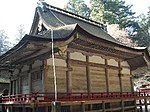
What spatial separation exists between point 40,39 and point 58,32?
5.70ft

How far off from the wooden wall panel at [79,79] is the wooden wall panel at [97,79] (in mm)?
855

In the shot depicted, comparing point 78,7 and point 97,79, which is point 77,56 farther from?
point 78,7

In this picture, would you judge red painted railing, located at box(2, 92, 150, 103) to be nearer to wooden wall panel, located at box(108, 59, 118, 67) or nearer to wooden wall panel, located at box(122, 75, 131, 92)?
wooden wall panel, located at box(122, 75, 131, 92)

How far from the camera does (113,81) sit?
737 inches

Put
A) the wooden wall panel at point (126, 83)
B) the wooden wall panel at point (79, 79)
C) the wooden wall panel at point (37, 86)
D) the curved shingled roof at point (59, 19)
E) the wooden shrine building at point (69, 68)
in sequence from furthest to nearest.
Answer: the wooden wall panel at point (126, 83) < the curved shingled roof at point (59, 19) < the wooden wall panel at point (79, 79) < the wooden wall panel at point (37, 86) < the wooden shrine building at point (69, 68)

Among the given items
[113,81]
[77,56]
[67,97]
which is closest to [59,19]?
[77,56]

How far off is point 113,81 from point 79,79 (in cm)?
433

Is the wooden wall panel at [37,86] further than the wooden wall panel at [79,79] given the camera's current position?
No

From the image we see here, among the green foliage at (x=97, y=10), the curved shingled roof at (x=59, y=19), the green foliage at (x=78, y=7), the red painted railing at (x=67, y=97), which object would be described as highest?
the green foliage at (x=78, y=7)

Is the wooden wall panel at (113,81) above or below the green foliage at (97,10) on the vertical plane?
below

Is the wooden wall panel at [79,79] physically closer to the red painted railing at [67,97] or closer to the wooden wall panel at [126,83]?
the red painted railing at [67,97]

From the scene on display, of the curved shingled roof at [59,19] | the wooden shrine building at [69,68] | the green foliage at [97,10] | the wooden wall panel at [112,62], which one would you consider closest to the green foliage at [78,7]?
the green foliage at [97,10]

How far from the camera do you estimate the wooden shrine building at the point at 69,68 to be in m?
12.3

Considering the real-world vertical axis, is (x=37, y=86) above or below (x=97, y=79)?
below
